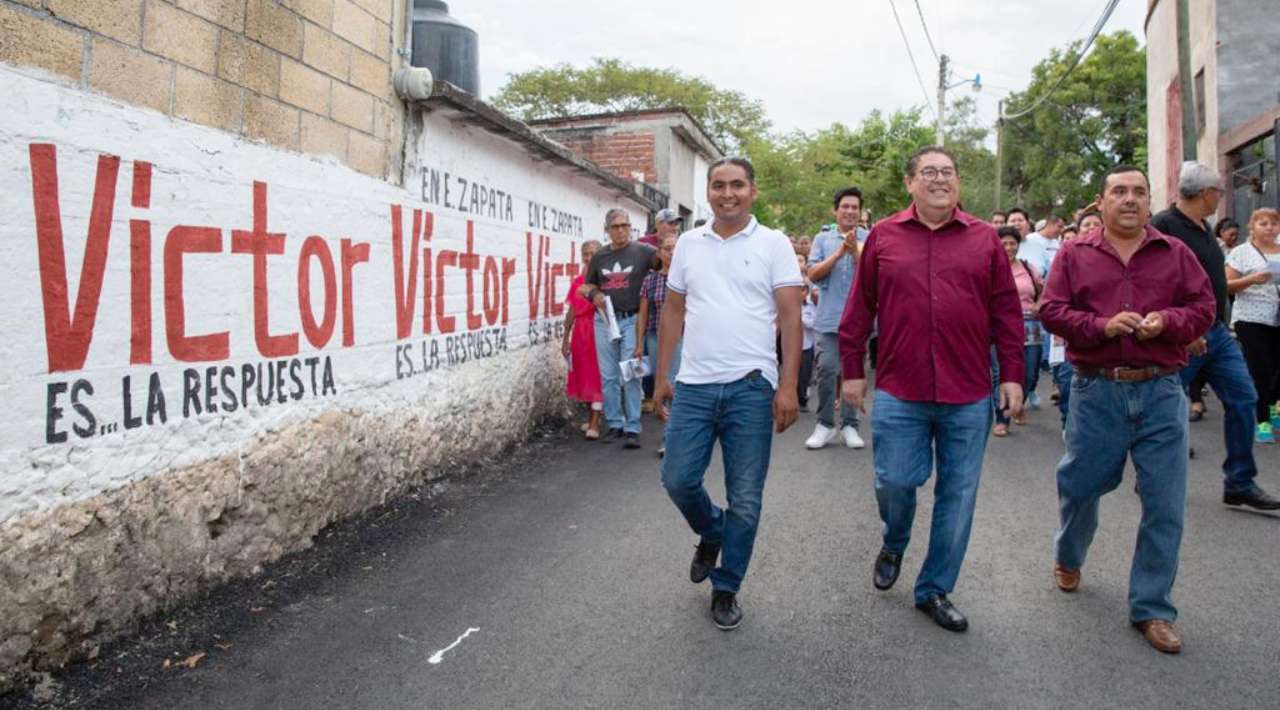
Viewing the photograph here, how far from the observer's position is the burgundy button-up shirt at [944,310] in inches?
138

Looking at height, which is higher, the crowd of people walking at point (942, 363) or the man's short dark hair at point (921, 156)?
the man's short dark hair at point (921, 156)

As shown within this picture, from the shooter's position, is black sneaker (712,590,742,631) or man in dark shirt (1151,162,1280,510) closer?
black sneaker (712,590,742,631)

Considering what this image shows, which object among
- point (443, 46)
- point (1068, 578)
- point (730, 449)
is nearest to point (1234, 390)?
point (1068, 578)

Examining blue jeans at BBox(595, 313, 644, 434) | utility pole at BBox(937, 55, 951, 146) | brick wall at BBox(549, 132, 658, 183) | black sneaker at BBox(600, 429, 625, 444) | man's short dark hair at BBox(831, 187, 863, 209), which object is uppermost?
utility pole at BBox(937, 55, 951, 146)

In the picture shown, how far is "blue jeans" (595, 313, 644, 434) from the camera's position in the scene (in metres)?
7.53

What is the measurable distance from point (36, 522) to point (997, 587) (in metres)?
3.75

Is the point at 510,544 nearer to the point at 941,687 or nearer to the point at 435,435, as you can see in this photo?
the point at 435,435

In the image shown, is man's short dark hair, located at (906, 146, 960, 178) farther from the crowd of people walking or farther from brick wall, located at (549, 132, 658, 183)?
brick wall, located at (549, 132, 658, 183)

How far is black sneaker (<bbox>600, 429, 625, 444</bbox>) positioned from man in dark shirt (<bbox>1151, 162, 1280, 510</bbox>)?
420cm

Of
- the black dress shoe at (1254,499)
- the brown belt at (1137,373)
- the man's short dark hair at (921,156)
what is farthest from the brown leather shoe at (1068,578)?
the black dress shoe at (1254,499)

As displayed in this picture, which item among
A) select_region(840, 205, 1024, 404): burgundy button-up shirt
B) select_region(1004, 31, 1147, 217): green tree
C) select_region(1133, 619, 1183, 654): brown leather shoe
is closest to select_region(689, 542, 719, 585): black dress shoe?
select_region(840, 205, 1024, 404): burgundy button-up shirt

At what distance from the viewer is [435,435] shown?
5.92m

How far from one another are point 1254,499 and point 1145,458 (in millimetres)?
2183

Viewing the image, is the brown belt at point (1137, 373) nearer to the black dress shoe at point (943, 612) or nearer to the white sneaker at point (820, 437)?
the black dress shoe at point (943, 612)
